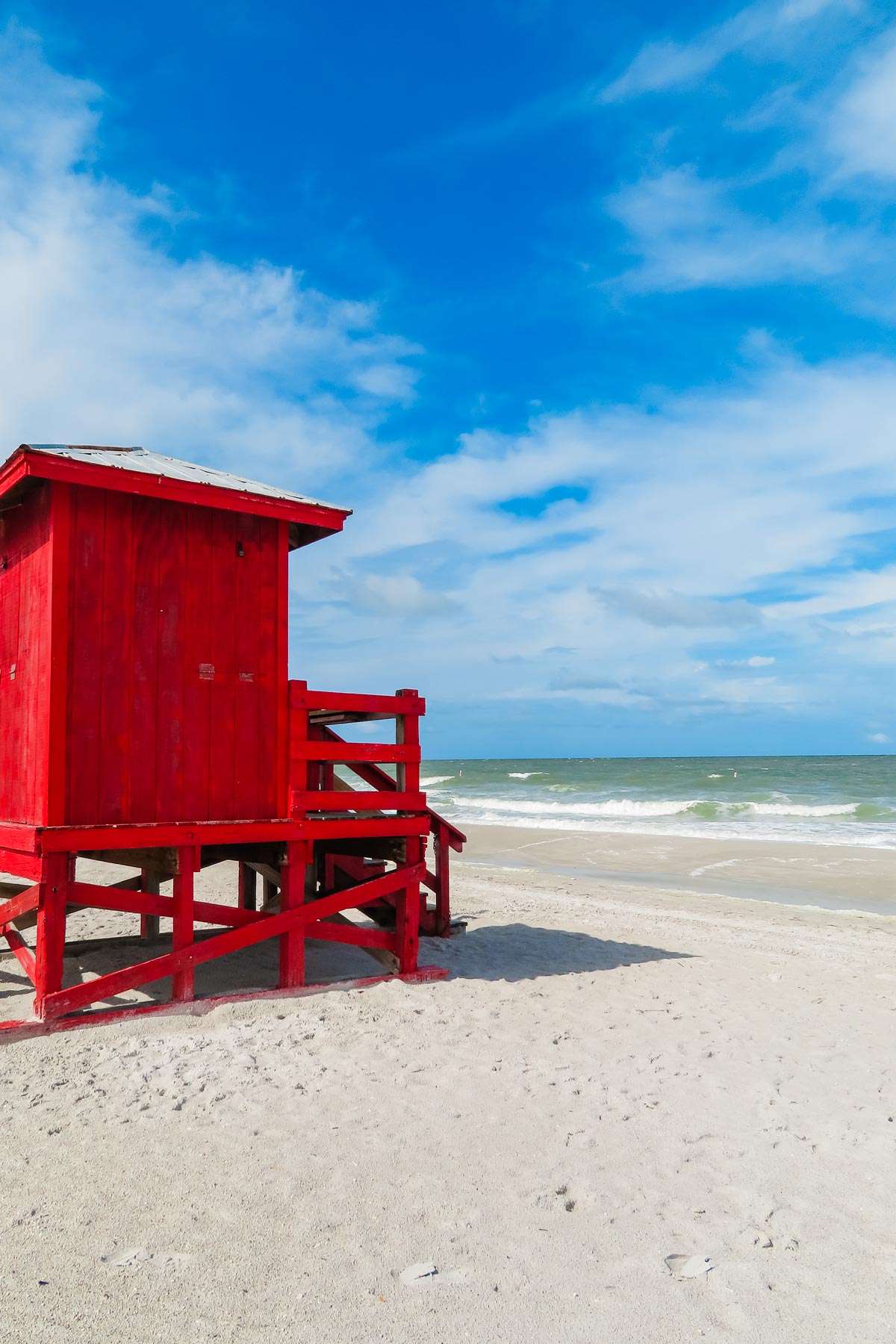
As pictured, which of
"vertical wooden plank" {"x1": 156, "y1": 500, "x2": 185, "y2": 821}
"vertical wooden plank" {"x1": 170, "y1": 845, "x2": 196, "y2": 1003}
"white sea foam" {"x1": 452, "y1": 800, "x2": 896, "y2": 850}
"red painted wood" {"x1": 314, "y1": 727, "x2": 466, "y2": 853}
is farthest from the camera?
"white sea foam" {"x1": 452, "y1": 800, "x2": 896, "y2": 850}

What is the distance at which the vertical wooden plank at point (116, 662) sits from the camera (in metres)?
6.98

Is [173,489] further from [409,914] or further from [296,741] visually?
[409,914]

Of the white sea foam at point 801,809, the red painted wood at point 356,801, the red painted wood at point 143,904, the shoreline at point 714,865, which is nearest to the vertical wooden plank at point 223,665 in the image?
the red painted wood at point 356,801

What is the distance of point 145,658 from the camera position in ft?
23.6

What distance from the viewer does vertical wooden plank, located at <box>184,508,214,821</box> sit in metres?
7.34

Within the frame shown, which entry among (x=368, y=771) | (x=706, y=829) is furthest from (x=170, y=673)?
(x=706, y=829)

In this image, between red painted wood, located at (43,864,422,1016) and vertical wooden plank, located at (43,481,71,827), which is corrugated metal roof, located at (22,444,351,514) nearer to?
vertical wooden plank, located at (43,481,71,827)

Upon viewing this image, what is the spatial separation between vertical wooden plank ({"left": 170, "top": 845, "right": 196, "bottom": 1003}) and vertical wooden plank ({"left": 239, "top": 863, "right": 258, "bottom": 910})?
300cm

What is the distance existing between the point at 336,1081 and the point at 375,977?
227 cm

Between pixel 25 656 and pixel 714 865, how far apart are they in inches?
652

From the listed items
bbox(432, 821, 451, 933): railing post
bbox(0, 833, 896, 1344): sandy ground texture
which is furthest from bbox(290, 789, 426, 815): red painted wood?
bbox(432, 821, 451, 933): railing post

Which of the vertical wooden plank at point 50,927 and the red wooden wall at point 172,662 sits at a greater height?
the red wooden wall at point 172,662

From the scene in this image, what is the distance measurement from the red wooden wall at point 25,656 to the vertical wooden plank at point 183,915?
43.9 inches

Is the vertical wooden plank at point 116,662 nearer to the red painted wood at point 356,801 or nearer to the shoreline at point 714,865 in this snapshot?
the red painted wood at point 356,801
